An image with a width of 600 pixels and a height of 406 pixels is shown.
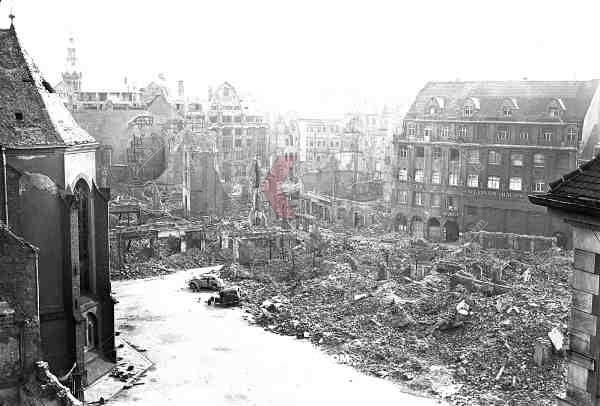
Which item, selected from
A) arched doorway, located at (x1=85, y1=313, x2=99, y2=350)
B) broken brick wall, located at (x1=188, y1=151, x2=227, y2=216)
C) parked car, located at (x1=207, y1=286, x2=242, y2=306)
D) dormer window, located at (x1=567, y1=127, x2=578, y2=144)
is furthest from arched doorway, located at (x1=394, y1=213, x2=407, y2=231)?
arched doorway, located at (x1=85, y1=313, x2=99, y2=350)

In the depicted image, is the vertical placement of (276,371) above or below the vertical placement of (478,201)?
below

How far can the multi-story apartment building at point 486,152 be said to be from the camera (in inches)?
2184

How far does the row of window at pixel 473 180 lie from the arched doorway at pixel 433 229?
3.82 metres

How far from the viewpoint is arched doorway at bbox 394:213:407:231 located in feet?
216

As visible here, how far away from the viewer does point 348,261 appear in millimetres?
48750

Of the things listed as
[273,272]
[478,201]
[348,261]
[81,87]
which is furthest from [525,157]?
[81,87]

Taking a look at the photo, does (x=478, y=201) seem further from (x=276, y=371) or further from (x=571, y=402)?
(x=571, y=402)

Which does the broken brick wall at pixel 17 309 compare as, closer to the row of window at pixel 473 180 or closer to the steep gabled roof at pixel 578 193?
the steep gabled roof at pixel 578 193

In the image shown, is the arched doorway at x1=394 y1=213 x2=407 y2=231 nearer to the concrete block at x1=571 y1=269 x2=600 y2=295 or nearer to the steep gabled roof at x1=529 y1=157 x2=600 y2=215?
the steep gabled roof at x1=529 y1=157 x2=600 y2=215

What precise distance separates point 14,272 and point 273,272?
26.0 meters

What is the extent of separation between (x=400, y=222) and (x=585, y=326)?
53858 millimetres

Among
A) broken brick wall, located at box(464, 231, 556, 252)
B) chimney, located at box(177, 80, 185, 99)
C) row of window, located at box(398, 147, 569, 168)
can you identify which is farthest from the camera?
chimney, located at box(177, 80, 185, 99)

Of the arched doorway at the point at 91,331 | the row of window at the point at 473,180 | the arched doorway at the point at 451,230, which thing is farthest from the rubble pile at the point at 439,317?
the arched doorway at the point at 451,230

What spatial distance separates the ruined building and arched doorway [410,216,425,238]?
40.3m
